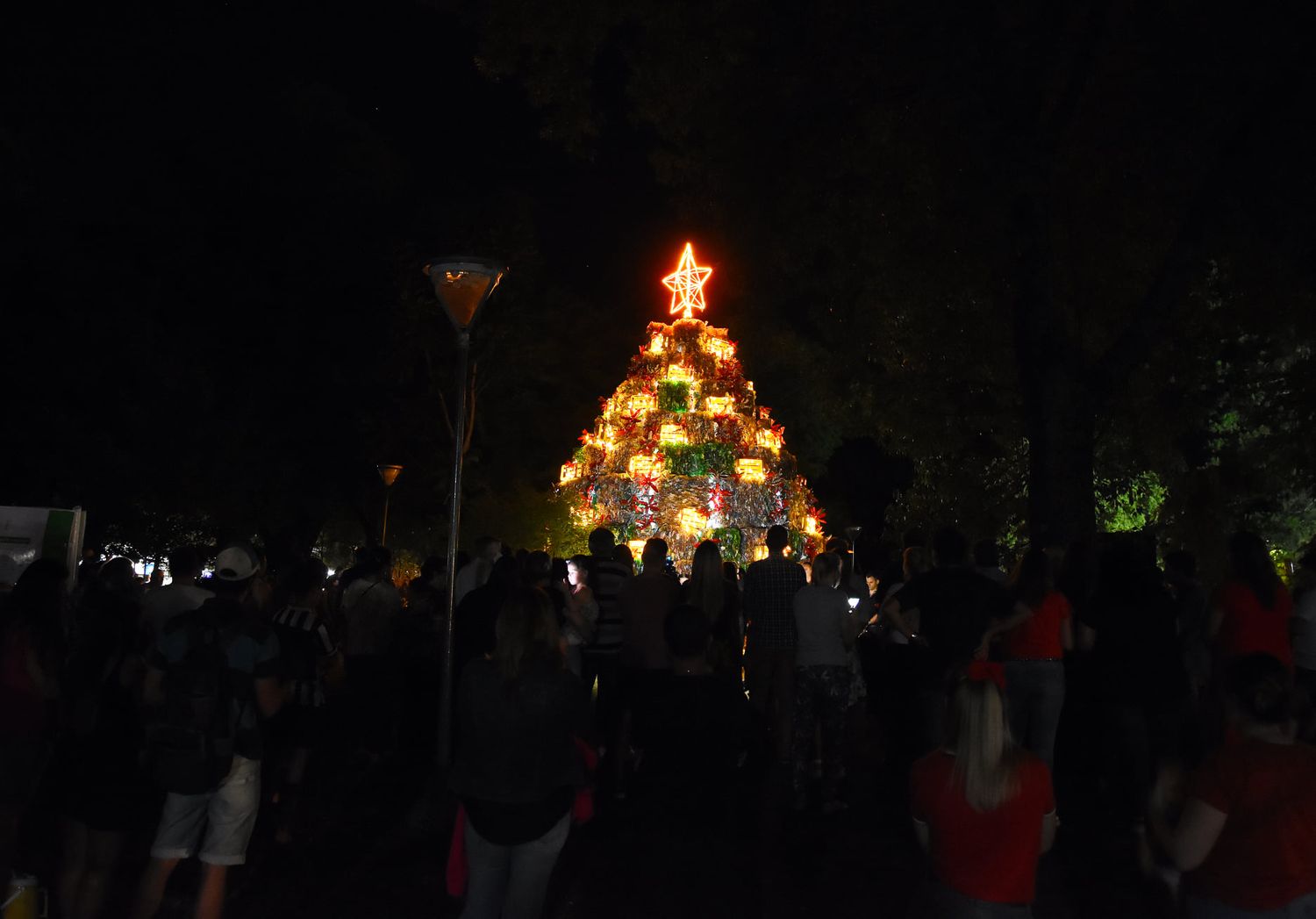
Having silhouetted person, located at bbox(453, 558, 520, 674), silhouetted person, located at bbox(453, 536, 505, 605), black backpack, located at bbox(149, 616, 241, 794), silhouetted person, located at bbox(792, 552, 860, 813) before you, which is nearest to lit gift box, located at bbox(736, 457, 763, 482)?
silhouetted person, located at bbox(453, 536, 505, 605)

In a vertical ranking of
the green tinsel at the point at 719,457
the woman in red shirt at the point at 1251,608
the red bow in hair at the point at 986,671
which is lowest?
the red bow in hair at the point at 986,671

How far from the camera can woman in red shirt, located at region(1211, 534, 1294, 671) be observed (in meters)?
7.64

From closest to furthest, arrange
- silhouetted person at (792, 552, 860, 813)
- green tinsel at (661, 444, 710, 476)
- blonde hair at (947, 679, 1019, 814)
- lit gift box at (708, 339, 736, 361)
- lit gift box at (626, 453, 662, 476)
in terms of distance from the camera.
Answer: blonde hair at (947, 679, 1019, 814) → silhouetted person at (792, 552, 860, 813) → lit gift box at (626, 453, 662, 476) → green tinsel at (661, 444, 710, 476) → lit gift box at (708, 339, 736, 361)

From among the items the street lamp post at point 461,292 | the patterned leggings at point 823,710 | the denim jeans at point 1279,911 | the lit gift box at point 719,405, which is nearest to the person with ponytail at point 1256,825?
the denim jeans at point 1279,911

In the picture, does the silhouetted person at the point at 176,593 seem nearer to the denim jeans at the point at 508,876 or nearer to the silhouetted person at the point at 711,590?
the denim jeans at the point at 508,876

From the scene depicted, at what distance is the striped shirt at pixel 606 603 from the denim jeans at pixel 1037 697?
3.26 meters

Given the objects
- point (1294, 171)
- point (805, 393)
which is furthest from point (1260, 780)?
point (805, 393)

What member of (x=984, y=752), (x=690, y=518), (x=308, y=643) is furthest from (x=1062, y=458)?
(x=690, y=518)

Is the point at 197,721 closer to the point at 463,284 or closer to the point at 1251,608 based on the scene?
the point at 463,284

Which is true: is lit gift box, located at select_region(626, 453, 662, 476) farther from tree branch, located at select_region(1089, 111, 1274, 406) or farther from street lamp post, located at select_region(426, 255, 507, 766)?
street lamp post, located at select_region(426, 255, 507, 766)

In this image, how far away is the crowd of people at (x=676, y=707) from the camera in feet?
12.6

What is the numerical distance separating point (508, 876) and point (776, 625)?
17.7 ft

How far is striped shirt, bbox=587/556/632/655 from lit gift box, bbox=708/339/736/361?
22.4 m

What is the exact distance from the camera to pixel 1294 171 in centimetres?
1189
